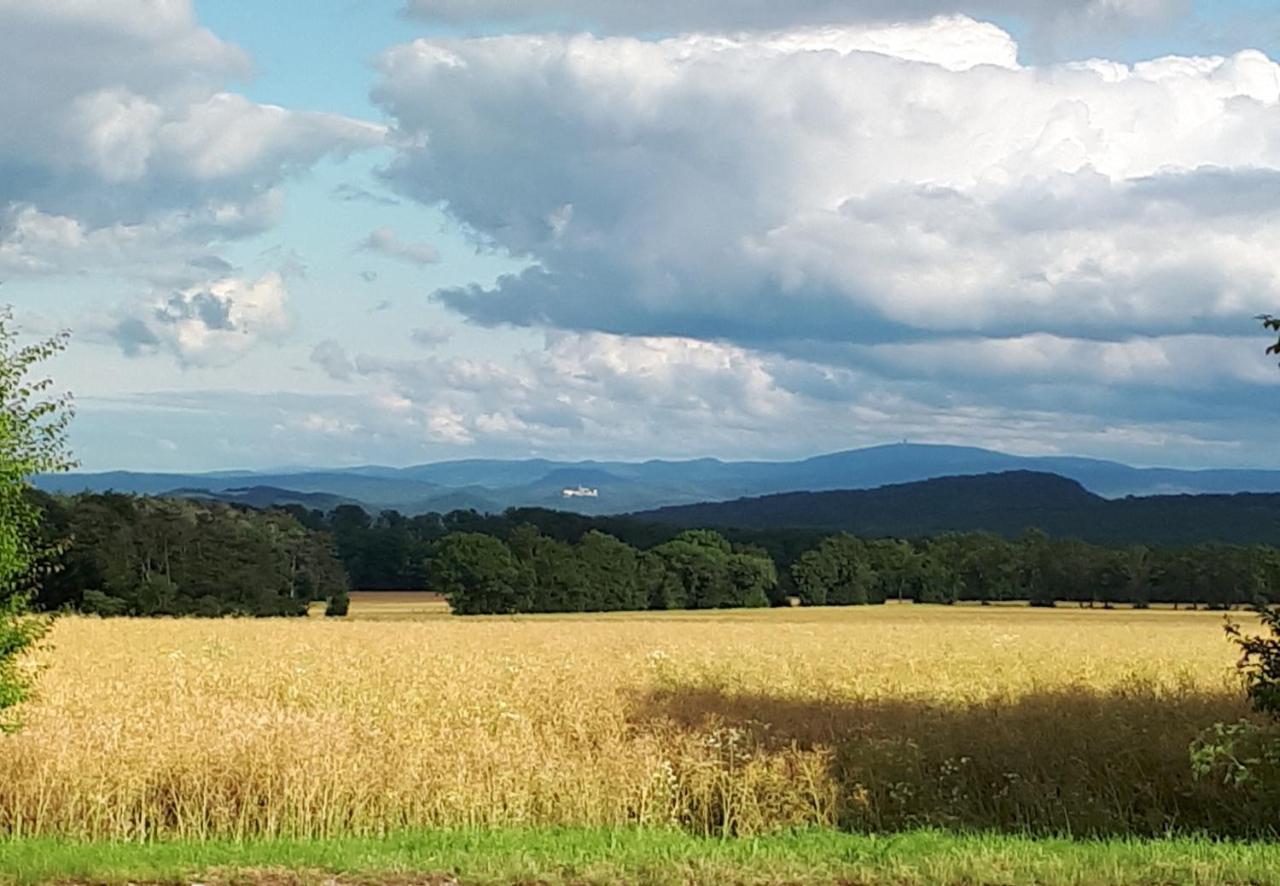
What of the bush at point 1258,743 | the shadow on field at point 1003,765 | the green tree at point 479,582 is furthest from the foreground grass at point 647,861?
the green tree at point 479,582

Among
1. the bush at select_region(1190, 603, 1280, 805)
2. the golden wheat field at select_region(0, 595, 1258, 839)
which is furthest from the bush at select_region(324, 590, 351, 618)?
the bush at select_region(1190, 603, 1280, 805)

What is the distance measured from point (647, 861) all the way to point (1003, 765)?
687 centimetres

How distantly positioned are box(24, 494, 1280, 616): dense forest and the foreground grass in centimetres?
5571

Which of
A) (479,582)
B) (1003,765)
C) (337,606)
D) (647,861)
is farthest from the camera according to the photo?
(479,582)

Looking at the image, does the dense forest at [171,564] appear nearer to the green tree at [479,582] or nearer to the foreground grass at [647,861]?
the green tree at [479,582]

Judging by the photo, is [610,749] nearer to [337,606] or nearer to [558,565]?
[337,606]

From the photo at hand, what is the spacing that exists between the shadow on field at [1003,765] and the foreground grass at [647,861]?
2357mm

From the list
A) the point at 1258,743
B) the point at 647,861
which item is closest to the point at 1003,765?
the point at 1258,743

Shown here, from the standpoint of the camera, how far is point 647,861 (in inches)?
491

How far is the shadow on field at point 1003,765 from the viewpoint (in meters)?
16.4

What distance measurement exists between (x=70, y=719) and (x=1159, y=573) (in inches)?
2960

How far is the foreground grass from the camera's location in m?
11.8

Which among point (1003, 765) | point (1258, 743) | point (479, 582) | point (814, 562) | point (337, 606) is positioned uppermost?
point (1258, 743)

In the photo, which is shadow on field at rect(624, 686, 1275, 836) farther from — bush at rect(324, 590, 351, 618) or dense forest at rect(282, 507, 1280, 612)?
dense forest at rect(282, 507, 1280, 612)
